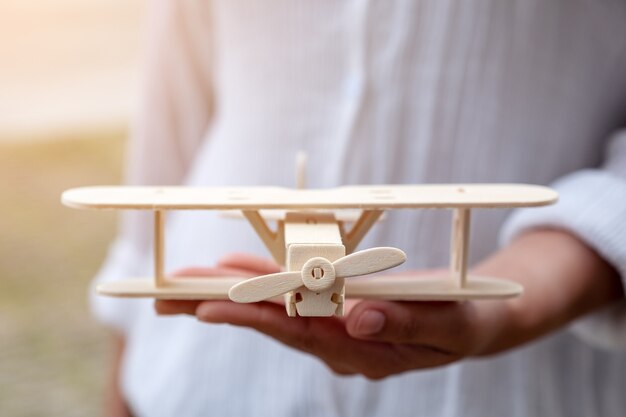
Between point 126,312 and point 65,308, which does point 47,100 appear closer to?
point 65,308

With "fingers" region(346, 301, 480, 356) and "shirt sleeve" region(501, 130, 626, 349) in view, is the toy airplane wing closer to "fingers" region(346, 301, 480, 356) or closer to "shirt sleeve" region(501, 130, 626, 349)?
"fingers" region(346, 301, 480, 356)

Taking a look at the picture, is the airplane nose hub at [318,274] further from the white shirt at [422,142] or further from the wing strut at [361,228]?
the white shirt at [422,142]

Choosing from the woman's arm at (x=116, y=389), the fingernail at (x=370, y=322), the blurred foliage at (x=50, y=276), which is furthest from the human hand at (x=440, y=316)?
Answer: the blurred foliage at (x=50, y=276)

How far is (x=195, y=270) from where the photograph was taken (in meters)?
0.55

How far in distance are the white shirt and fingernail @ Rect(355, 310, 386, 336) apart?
21cm

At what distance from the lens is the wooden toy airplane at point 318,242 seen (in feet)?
1.47

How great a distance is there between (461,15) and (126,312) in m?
0.51

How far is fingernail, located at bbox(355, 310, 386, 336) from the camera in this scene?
0.51 meters

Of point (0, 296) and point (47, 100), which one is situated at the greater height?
point (47, 100)

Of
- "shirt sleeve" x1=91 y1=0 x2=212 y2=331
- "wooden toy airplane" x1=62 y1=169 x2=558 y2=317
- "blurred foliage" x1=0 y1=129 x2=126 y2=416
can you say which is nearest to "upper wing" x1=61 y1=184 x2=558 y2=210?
"wooden toy airplane" x1=62 y1=169 x2=558 y2=317

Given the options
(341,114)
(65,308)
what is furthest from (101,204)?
(65,308)

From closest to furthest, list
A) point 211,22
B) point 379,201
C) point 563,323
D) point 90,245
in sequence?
point 379,201, point 563,323, point 211,22, point 90,245

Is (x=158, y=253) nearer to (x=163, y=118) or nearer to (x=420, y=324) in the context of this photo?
(x=420, y=324)

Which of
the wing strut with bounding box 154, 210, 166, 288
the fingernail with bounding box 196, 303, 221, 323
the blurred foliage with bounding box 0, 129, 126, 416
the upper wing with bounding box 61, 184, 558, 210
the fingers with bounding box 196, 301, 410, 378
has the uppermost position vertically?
the upper wing with bounding box 61, 184, 558, 210
